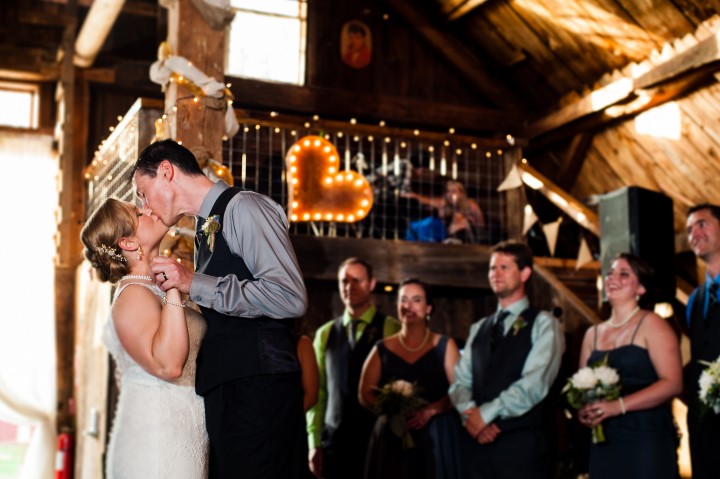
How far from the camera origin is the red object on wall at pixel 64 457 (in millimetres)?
7854

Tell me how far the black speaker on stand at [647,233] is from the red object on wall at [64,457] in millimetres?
4713

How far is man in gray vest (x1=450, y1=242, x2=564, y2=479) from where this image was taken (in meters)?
4.27

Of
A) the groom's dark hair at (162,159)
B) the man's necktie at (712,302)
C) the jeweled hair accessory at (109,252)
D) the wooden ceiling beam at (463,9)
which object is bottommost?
the man's necktie at (712,302)

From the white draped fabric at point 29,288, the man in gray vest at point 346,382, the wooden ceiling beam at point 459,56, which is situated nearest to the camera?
the man in gray vest at point 346,382

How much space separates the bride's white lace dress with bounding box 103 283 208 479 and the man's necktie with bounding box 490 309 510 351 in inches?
80.8

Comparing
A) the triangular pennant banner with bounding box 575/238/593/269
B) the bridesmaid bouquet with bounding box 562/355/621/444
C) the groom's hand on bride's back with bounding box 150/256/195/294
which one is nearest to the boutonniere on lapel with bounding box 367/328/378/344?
the bridesmaid bouquet with bounding box 562/355/621/444

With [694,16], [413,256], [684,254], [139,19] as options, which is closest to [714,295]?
[413,256]

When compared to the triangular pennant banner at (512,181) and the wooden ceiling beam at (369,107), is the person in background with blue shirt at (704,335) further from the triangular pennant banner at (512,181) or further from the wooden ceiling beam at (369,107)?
the wooden ceiling beam at (369,107)

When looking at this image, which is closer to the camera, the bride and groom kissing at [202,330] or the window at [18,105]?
the bride and groom kissing at [202,330]

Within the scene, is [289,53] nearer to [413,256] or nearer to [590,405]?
[413,256]

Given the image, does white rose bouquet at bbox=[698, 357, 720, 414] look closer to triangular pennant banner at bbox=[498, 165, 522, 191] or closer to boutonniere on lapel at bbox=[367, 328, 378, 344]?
boutonniere on lapel at bbox=[367, 328, 378, 344]

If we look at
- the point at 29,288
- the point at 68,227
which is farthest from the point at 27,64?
the point at 29,288

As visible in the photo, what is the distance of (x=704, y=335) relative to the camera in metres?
4.27

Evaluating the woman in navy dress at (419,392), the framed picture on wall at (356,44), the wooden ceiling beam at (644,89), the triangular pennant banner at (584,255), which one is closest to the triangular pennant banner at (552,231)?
the triangular pennant banner at (584,255)
